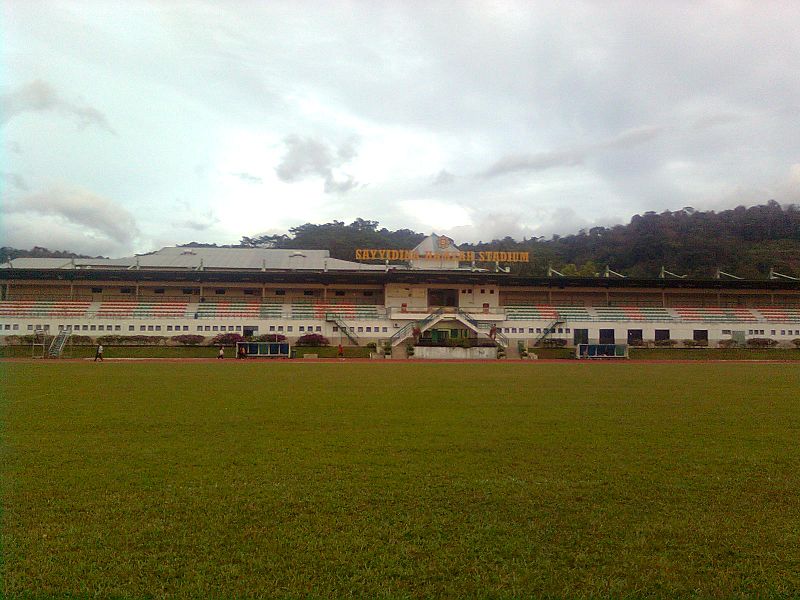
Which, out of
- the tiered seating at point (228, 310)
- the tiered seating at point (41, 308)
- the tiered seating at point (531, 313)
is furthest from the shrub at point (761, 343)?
the tiered seating at point (41, 308)

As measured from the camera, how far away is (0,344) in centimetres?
4462

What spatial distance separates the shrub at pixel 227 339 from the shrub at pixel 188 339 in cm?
120

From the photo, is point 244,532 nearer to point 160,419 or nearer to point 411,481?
point 411,481

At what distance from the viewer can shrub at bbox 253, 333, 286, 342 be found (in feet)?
158

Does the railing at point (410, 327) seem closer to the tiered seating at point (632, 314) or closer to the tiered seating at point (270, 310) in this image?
the tiered seating at point (270, 310)

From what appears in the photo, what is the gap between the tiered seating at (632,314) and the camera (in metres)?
53.8

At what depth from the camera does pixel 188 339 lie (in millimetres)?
47875

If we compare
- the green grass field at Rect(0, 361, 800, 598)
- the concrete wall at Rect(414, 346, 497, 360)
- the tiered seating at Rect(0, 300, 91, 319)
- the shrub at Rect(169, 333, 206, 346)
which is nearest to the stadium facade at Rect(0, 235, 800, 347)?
the tiered seating at Rect(0, 300, 91, 319)

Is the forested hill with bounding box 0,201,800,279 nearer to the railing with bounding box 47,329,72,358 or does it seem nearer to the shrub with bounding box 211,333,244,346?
the railing with bounding box 47,329,72,358

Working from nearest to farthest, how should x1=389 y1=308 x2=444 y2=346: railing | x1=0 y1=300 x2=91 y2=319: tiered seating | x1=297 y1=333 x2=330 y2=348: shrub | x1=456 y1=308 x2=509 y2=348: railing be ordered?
x1=297 y1=333 x2=330 y2=348: shrub < x1=0 y1=300 x2=91 y2=319: tiered seating < x1=389 y1=308 x2=444 y2=346: railing < x1=456 y1=308 x2=509 y2=348: railing

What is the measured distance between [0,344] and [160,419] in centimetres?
4267

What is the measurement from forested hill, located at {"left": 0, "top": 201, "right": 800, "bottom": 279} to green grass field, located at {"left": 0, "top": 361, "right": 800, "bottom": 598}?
68.4m

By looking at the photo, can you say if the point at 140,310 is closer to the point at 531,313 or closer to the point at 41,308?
the point at 41,308

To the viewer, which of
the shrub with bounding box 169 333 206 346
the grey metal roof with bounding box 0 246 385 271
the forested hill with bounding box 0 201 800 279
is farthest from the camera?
the forested hill with bounding box 0 201 800 279
